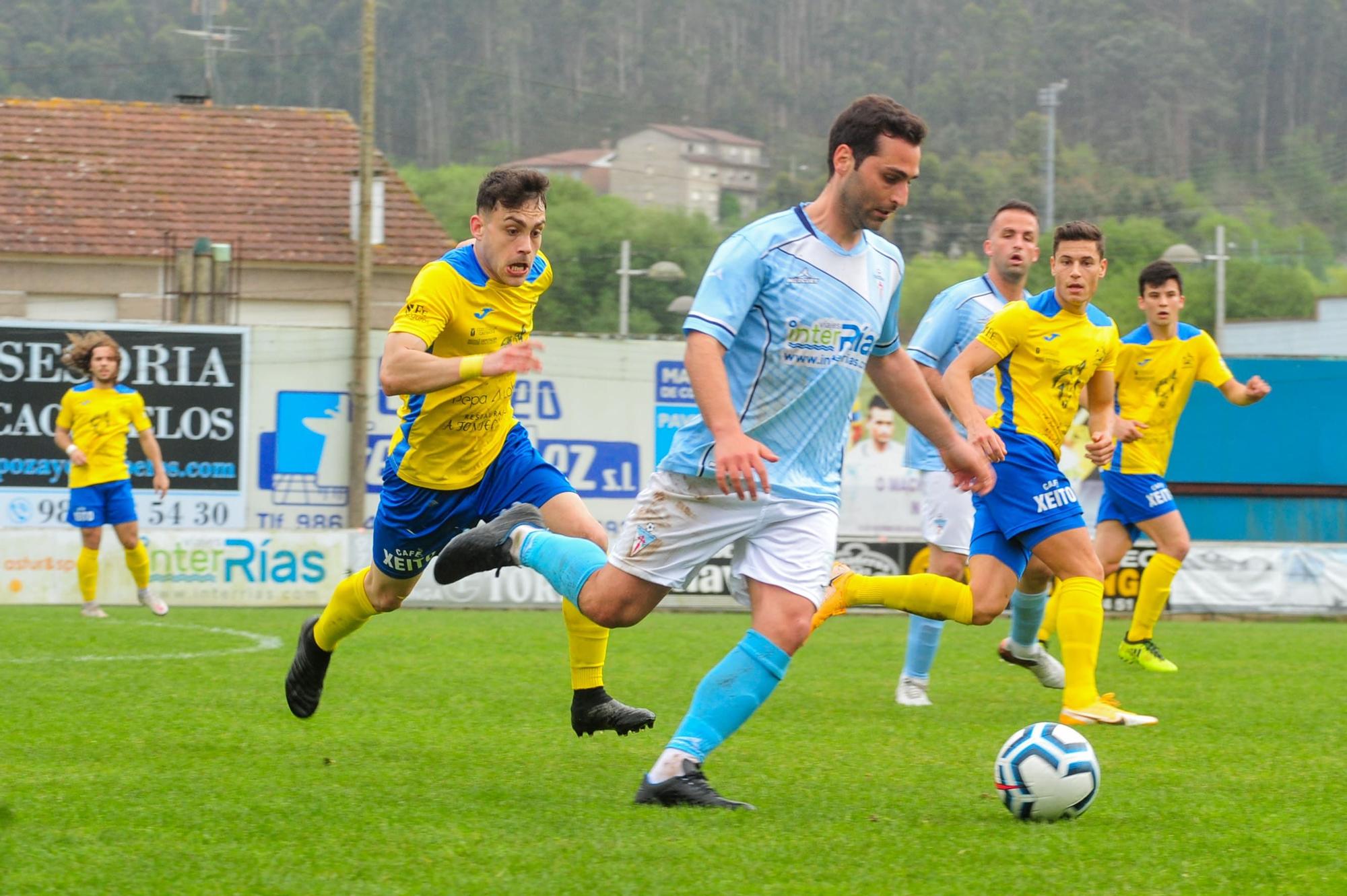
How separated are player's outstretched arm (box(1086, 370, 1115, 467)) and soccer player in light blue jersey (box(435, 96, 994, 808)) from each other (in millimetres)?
2750

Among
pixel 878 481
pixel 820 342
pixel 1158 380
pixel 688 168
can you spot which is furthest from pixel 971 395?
pixel 688 168

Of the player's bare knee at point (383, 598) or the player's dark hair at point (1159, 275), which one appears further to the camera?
the player's dark hair at point (1159, 275)

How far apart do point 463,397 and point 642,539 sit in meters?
1.40

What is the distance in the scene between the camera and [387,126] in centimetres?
8256

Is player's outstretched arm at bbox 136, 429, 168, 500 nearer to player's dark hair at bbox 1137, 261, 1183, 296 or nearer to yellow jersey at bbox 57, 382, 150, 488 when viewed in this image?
yellow jersey at bbox 57, 382, 150, 488

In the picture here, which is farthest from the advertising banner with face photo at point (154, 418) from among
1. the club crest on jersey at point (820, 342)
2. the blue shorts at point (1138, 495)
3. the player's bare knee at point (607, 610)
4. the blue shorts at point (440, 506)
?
the club crest on jersey at point (820, 342)

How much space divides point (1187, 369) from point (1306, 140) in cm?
8088

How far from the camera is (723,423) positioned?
4570 millimetres

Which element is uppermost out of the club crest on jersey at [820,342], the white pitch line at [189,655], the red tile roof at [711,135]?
the red tile roof at [711,135]

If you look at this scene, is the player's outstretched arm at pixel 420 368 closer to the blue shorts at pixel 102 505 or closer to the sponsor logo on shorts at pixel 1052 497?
the sponsor logo on shorts at pixel 1052 497

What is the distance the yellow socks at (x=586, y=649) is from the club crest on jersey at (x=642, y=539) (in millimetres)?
906

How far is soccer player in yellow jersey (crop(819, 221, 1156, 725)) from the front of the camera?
6828mm

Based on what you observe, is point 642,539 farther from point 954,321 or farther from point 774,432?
point 954,321

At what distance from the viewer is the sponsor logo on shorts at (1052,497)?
272 inches
